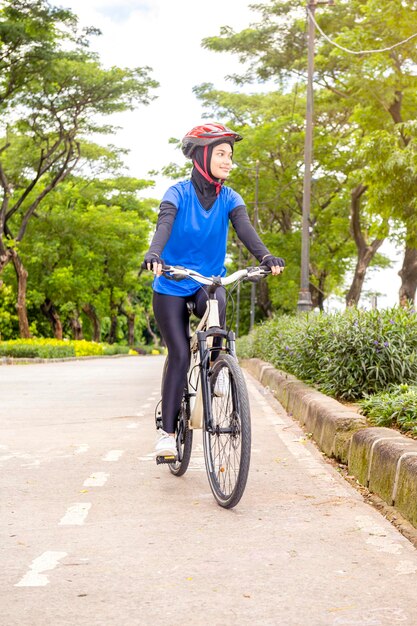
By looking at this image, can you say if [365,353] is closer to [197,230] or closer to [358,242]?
[197,230]

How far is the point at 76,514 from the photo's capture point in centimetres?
528

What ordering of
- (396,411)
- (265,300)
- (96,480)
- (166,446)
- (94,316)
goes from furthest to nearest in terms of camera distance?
(94,316), (265,300), (396,411), (96,480), (166,446)

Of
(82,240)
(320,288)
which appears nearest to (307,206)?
(320,288)

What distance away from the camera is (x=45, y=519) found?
5160mm

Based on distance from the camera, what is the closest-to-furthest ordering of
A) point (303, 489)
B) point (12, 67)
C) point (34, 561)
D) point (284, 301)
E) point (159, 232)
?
point (34, 561), point (159, 232), point (303, 489), point (12, 67), point (284, 301)

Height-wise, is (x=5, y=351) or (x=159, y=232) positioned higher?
(x=159, y=232)

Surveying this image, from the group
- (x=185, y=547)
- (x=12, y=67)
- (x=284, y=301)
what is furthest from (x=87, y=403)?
(x=284, y=301)

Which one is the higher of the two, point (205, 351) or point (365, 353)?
point (205, 351)

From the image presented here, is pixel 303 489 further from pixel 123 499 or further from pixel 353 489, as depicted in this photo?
pixel 123 499

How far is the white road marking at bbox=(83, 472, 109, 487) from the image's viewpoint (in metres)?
6.24

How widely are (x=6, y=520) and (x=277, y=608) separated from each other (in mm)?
2057

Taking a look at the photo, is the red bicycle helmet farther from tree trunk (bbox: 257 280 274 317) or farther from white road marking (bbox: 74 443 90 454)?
tree trunk (bbox: 257 280 274 317)

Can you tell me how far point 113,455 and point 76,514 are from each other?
2309 millimetres

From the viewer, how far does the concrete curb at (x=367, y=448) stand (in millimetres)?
5065
